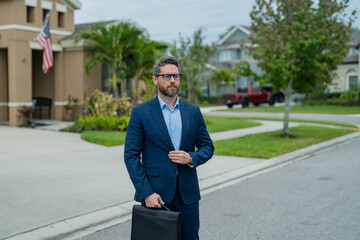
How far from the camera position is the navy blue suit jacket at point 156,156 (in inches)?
128

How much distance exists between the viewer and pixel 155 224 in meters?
3.05

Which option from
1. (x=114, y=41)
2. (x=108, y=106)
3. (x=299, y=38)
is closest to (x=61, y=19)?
(x=114, y=41)

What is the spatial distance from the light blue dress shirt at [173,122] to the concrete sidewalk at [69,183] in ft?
7.82

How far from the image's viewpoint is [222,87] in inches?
1845

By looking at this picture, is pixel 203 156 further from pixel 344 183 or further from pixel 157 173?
pixel 344 183

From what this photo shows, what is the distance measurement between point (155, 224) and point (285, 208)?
3500mm

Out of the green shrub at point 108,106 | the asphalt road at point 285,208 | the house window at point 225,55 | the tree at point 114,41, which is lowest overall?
the asphalt road at point 285,208

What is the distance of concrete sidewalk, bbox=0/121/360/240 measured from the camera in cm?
533

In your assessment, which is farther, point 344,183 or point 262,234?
point 344,183

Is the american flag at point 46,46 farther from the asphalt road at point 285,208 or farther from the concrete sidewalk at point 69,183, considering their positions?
the asphalt road at point 285,208

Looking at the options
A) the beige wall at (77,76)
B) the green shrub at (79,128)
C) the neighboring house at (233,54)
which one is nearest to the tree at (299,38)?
the green shrub at (79,128)

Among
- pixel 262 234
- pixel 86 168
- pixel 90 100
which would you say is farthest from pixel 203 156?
pixel 90 100

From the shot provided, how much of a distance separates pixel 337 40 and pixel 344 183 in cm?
690

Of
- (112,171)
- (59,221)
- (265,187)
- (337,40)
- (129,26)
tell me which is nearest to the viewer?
(59,221)
